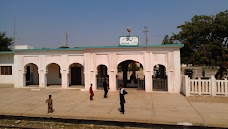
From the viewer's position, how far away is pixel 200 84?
15.1m

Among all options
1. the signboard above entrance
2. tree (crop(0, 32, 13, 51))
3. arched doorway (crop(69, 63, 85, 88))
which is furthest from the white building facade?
tree (crop(0, 32, 13, 51))

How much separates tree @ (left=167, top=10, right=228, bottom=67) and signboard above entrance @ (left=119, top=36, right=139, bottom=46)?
5.72 meters

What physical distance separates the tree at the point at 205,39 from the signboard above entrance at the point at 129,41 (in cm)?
572

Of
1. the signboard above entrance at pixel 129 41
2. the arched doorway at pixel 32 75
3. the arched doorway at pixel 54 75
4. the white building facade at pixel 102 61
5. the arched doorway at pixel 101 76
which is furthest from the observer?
the arched doorway at pixel 32 75

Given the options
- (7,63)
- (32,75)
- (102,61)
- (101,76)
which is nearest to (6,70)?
(7,63)

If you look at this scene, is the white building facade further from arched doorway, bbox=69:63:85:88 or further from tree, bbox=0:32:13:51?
tree, bbox=0:32:13:51

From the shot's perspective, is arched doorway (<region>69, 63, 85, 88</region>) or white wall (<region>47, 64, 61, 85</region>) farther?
white wall (<region>47, 64, 61, 85</region>)

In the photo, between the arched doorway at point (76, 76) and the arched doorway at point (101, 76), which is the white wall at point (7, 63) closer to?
the arched doorway at point (76, 76)

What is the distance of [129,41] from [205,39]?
7.92 m

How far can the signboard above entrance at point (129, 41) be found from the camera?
59.3 ft

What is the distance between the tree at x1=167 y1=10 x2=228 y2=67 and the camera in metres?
18.2

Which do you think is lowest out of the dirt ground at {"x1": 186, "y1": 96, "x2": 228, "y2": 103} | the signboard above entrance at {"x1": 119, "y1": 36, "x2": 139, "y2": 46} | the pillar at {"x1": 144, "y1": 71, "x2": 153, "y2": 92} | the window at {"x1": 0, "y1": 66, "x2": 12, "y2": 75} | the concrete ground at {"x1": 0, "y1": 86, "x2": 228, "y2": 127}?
the concrete ground at {"x1": 0, "y1": 86, "x2": 228, "y2": 127}

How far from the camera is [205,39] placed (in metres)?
19.8

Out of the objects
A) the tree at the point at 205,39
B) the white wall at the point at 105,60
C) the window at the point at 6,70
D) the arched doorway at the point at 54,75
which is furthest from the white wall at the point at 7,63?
the tree at the point at 205,39
